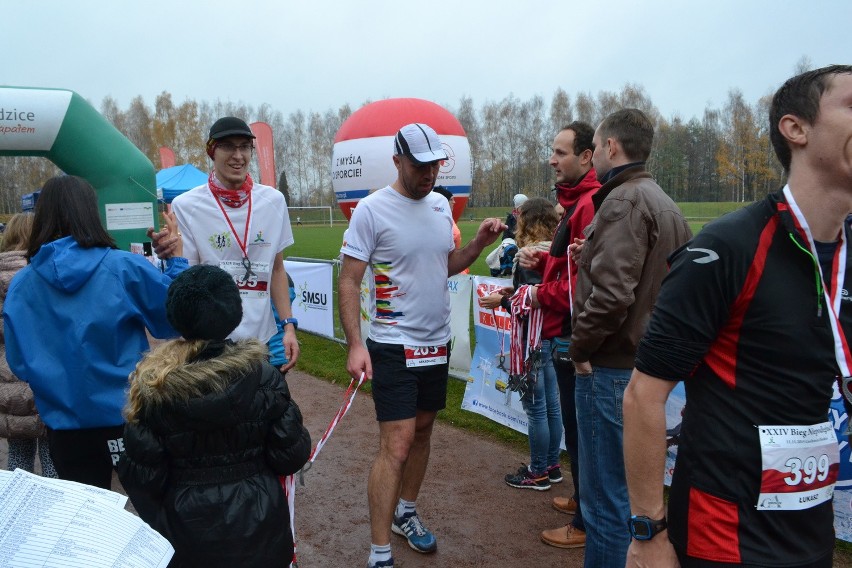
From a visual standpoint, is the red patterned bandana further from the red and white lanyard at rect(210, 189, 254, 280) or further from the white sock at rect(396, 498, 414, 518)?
the white sock at rect(396, 498, 414, 518)

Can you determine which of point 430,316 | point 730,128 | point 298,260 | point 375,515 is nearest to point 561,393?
point 430,316

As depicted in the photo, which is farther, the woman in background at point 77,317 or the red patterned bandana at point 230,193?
the red patterned bandana at point 230,193

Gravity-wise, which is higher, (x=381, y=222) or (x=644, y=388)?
(x=381, y=222)

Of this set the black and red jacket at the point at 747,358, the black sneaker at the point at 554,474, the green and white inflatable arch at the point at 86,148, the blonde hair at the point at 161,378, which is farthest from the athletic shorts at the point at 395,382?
the green and white inflatable arch at the point at 86,148

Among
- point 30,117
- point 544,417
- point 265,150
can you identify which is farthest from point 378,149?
point 544,417

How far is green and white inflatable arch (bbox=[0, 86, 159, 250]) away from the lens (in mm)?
7414

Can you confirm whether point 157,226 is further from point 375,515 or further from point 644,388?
point 644,388

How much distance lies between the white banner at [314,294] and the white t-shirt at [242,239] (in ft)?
17.8

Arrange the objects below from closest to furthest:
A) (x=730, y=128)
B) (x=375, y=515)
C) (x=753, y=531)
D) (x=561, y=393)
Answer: (x=753, y=531) → (x=375, y=515) → (x=561, y=393) → (x=730, y=128)

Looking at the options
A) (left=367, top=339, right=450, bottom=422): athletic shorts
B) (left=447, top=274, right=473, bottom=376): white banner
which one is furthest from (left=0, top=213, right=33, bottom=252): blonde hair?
(left=447, top=274, right=473, bottom=376): white banner

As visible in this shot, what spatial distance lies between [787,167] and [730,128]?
7182 cm

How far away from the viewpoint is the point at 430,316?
3539 mm

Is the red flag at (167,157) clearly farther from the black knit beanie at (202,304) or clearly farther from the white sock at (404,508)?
the black knit beanie at (202,304)

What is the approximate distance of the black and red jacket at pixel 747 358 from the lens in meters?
1.54
